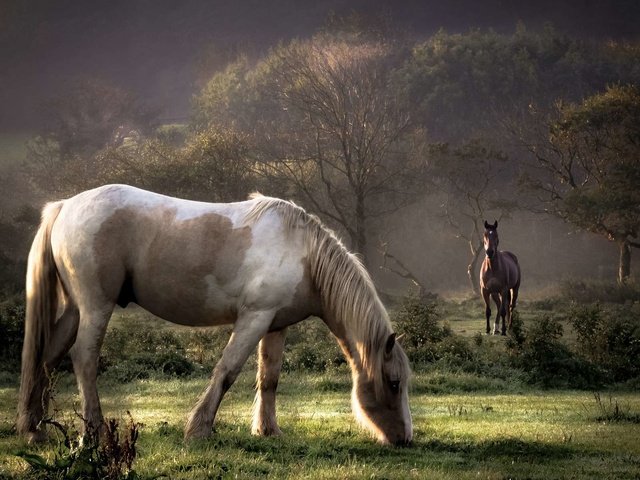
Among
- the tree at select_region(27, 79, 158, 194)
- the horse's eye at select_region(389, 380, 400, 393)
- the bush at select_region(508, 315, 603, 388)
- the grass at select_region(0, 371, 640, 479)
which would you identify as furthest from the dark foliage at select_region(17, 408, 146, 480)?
the tree at select_region(27, 79, 158, 194)

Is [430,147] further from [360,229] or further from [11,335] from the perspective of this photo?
[11,335]

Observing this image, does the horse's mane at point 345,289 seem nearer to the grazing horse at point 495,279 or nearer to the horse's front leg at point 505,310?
the grazing horse at point 495,279

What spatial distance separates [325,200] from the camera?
42312mm

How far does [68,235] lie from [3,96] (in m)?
96.6

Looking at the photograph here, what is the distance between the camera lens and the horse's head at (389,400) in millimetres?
8602

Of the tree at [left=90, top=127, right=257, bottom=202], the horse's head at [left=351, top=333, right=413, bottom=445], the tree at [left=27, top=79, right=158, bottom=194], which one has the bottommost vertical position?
the horse's head at [left=351, top=333, right=413, bottom=445]

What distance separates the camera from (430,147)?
1697 inches

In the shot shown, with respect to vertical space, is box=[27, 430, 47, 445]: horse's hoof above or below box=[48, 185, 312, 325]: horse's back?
below

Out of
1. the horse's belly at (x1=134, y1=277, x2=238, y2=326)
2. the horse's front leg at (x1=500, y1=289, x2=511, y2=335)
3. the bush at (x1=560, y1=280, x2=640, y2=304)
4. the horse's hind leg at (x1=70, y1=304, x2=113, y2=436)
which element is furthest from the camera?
the bush at (x1=560, y1=280, x2=640, y2=304)

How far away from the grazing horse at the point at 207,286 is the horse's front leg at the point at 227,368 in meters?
0.01

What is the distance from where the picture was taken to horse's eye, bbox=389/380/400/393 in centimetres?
861

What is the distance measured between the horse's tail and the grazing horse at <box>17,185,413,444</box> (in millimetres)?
11

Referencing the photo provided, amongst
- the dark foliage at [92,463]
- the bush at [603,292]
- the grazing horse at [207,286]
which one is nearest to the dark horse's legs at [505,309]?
the bush at [603,292]

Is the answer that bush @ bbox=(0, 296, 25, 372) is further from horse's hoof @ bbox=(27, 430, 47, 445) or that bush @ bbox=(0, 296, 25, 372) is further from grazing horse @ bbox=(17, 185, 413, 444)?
horse's hoof @ bbox=(27, 430, 47, 445)
